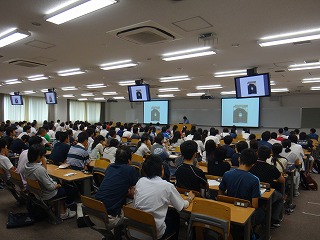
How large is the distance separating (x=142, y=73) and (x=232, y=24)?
4.86 m

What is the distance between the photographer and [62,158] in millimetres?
5176

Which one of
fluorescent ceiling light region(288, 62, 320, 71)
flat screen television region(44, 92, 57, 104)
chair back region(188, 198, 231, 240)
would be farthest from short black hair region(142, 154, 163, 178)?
flat screen television region(44, 92, 57, 104)

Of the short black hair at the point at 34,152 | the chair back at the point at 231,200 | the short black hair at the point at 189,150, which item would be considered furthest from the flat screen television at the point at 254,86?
the short black hair at the point at 34,152

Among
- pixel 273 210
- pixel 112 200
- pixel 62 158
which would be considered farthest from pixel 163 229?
pixel 62 158

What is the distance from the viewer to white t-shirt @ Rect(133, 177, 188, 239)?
2383 mm

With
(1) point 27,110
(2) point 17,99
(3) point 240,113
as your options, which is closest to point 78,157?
(3) point 240,113

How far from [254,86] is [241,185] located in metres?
4.15

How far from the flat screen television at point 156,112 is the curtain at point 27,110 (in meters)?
7.89

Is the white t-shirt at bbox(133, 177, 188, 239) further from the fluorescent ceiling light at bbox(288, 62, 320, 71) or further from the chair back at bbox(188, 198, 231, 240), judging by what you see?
the fluorescent ceiling light at bbox(288, 62, 320, 71)

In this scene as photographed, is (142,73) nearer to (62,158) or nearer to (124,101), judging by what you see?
(62,158)

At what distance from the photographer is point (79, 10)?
3.22 meters

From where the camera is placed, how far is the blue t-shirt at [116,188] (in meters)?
2.86

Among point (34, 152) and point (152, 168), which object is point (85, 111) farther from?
point (152, 168)

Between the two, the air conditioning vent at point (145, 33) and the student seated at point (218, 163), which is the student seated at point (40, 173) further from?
the student seated at point (218, 163)
